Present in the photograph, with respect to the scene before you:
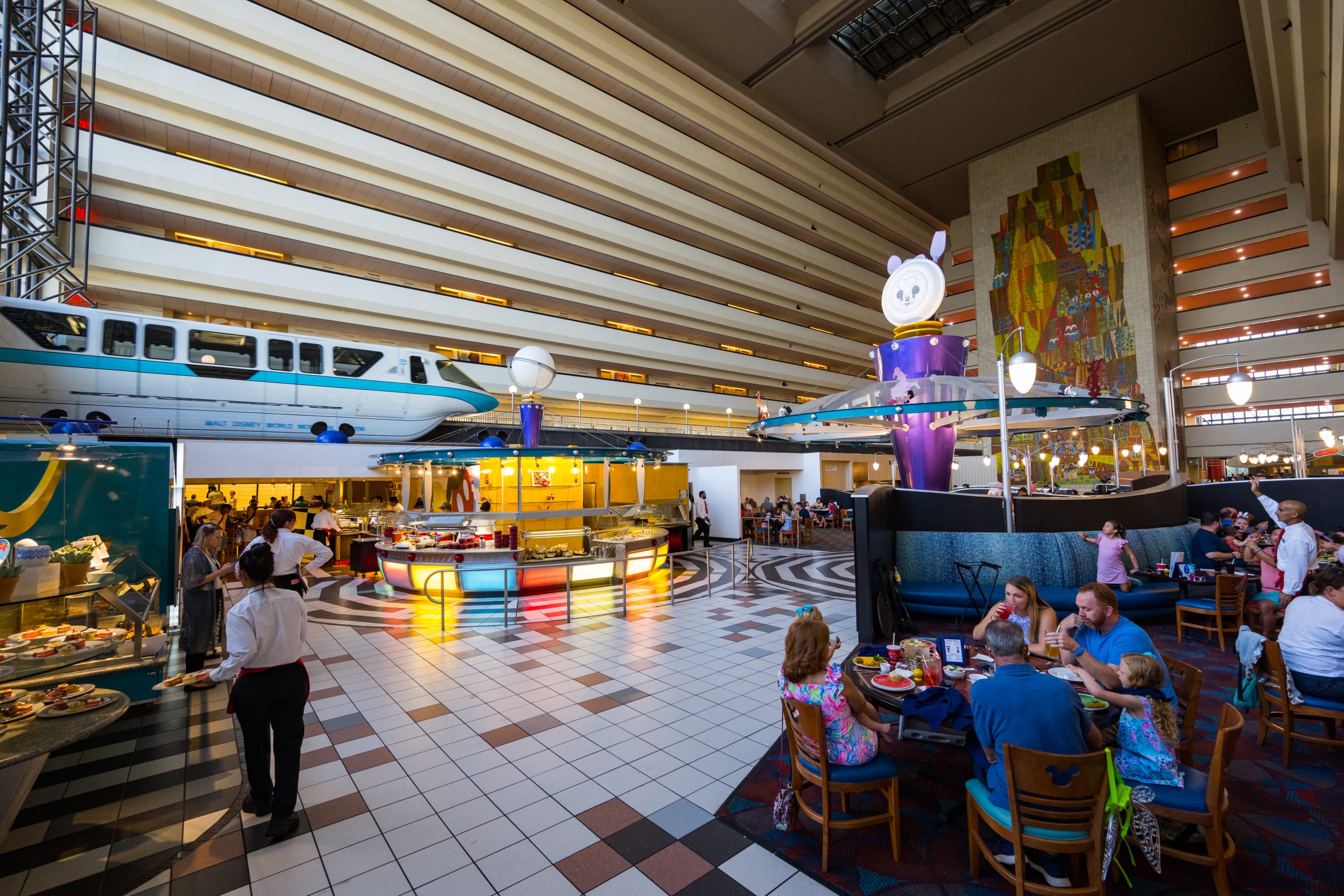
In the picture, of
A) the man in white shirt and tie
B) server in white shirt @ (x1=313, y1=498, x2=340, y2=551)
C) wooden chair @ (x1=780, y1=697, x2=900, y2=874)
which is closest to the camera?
wooden chair @ (x1=780, y1=697, x2=900, y2=874)

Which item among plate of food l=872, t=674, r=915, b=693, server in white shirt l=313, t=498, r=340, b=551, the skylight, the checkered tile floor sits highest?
the skylight

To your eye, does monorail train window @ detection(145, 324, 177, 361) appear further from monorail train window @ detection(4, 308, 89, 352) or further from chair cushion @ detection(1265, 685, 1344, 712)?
chair cushion @ detection(1265, 685, 1344, 712)

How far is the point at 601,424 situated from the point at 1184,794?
66.0 feet

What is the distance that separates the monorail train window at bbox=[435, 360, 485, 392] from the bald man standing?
45.3 ft

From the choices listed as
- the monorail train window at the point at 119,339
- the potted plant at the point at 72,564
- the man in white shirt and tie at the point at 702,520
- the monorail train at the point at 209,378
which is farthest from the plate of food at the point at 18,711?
the man in white shirt and tie at the point at 702,520

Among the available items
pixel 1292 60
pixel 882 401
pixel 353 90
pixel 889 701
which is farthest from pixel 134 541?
pixel 1292 60

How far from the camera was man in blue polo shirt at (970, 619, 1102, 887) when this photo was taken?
2.06 m

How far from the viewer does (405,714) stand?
4375 mm

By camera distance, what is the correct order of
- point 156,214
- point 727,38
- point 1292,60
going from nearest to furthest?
1. point 1292,60
2. point 156,214
3. point 727,38

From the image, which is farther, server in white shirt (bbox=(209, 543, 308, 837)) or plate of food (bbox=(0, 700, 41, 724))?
server in white shirt (bbox=(209, 543, 308, 837))

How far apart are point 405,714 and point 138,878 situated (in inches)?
75.0

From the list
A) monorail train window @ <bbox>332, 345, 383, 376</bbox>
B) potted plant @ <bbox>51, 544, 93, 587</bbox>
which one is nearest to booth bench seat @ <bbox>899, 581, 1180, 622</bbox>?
potted plant @ <bbox>51, 544, 93, 587</bbox>

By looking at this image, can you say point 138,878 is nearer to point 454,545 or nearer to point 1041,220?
point 454,545

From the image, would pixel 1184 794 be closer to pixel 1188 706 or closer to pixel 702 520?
pixel 1188 706
